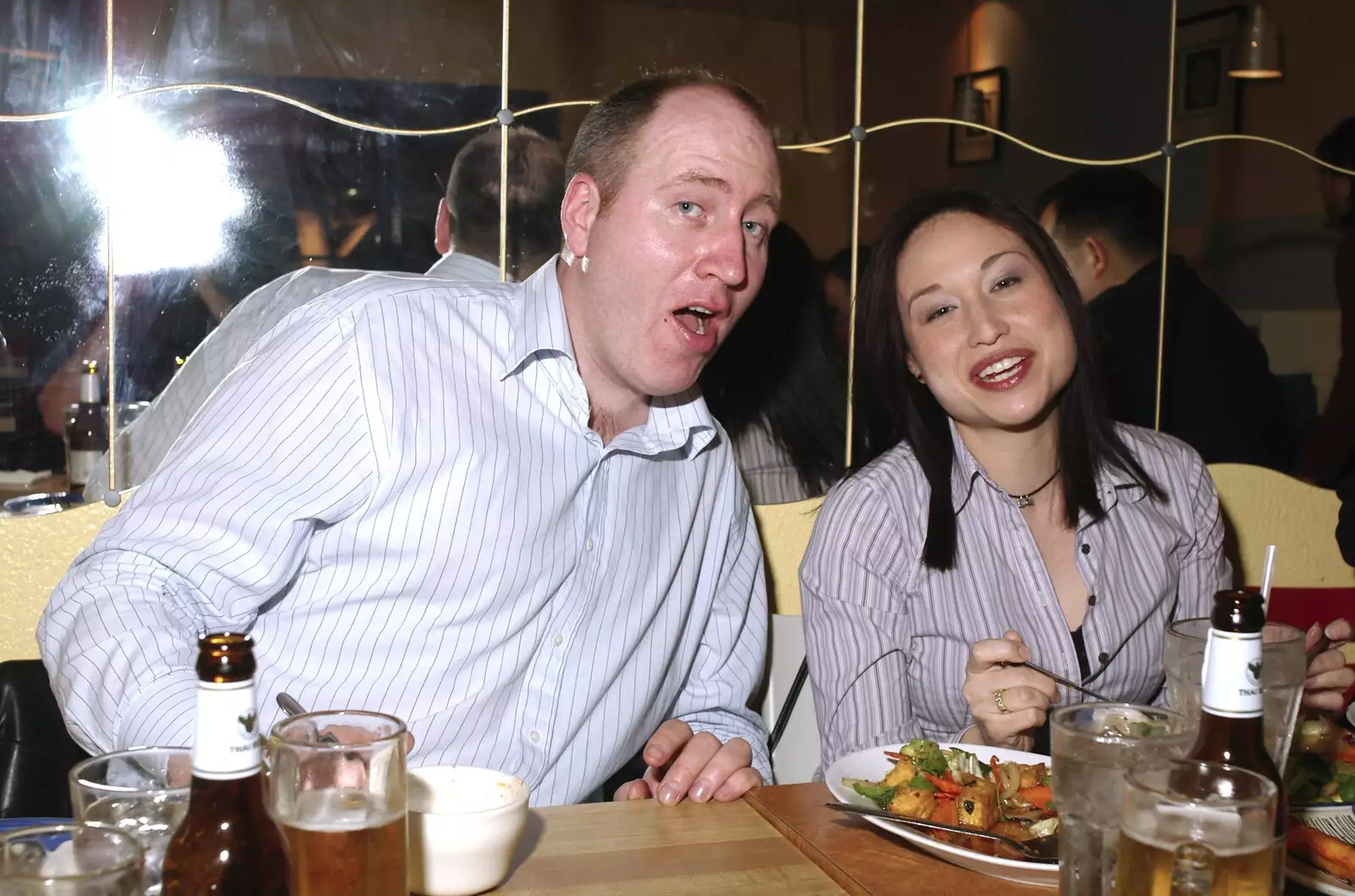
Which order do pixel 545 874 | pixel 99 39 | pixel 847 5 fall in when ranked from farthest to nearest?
pixel 847 5 < pixel 99 39 < pixel 545 874

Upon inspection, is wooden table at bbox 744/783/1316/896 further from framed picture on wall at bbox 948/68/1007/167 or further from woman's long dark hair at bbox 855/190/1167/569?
framed picture on wall at bbox 948/68/1007/167

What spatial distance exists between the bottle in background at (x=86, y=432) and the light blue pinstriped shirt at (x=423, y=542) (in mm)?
329

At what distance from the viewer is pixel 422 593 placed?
1731 millimetres

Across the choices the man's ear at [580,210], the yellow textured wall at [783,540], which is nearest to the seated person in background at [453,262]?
the man's ear at [580,210]

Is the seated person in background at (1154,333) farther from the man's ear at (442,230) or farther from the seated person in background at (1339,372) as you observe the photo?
the man's ear at (442,230)

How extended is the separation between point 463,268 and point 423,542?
0.65 metres

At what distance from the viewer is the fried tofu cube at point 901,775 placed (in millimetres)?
1361

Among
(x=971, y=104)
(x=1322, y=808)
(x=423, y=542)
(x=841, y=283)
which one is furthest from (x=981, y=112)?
(x=1322, y=808)

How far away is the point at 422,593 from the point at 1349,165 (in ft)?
7.77

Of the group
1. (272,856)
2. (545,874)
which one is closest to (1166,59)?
(545,874)

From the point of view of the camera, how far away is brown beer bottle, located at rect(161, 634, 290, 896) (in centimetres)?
79

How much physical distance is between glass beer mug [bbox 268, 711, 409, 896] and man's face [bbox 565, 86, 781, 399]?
1009mm

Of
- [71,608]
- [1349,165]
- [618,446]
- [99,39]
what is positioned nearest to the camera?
[71,608]

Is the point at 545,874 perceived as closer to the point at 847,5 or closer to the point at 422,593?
the point at 422,593
